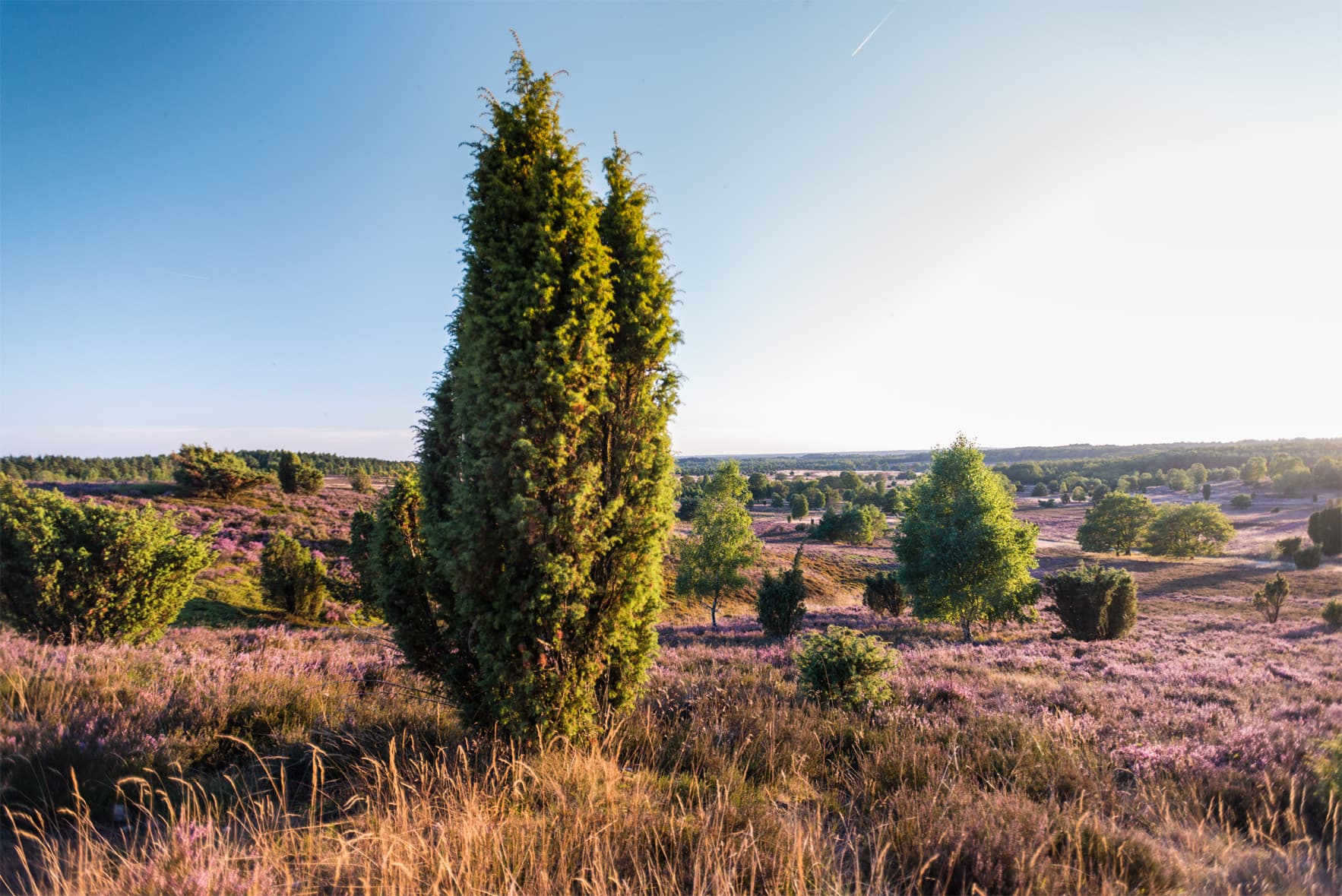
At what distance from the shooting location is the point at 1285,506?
69.1 metres

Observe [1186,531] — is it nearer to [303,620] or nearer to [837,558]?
[837,558]

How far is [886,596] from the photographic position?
83.9 feet

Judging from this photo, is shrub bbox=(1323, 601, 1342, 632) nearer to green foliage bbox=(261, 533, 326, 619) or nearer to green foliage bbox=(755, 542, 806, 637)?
green foliage bbox=(755, 542, 806, 637)

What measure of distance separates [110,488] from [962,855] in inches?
2121

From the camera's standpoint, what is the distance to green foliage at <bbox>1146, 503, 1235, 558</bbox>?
162 feet

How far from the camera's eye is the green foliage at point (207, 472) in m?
33.0

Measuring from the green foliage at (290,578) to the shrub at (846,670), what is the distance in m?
19.9

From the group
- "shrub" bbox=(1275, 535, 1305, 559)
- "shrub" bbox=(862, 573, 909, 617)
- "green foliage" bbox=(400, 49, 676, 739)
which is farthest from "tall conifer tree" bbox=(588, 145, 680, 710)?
"shrub" bbox=(1275, 535, 1305, 559)

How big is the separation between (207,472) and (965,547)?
4892cm

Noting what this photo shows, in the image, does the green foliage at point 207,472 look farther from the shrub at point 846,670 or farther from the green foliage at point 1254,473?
the green foliage at point 1254,473

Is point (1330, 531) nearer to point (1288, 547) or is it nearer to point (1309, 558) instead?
point (1288, 547)

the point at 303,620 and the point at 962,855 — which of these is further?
the point at 303,620

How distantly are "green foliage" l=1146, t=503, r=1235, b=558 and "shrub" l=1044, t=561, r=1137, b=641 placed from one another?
168 feet

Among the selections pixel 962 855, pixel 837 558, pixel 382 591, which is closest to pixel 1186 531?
pixel 837 558
